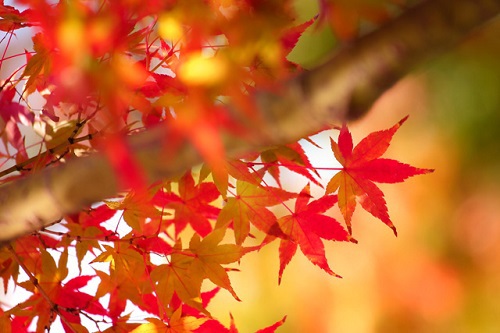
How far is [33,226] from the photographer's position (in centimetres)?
47

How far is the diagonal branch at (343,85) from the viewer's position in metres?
0.34

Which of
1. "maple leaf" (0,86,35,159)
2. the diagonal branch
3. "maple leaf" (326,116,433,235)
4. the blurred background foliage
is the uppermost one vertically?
"maple leaf" (0,86,35,159)

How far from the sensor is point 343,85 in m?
0.35

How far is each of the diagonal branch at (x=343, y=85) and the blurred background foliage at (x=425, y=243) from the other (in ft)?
7.24

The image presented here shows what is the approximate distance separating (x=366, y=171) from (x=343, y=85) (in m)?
0.36

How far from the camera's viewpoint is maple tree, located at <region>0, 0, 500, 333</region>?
36cm

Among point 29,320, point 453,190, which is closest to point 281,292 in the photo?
point 453,190

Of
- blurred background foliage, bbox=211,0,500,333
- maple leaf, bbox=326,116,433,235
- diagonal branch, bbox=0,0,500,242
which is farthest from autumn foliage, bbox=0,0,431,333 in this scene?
blurred background foliage, bbox=211,0,500,333

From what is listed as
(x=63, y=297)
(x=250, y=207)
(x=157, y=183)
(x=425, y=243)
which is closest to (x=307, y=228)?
(x=250, y=207)

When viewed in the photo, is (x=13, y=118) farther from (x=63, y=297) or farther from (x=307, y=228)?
(x=307, y=228)

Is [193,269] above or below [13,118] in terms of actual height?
below

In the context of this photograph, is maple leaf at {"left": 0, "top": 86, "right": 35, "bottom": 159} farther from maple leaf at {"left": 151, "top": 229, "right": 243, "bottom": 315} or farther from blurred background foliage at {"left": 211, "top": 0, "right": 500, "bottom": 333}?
blurred background foliage at {"left": 211, "top": 0, "right": 500, "bottom": 333}

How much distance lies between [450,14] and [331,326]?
2.53 meters

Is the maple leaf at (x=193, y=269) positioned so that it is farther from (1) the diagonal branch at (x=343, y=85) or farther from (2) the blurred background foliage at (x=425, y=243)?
(2) the blurred background foliage at (x=425, y=243)
